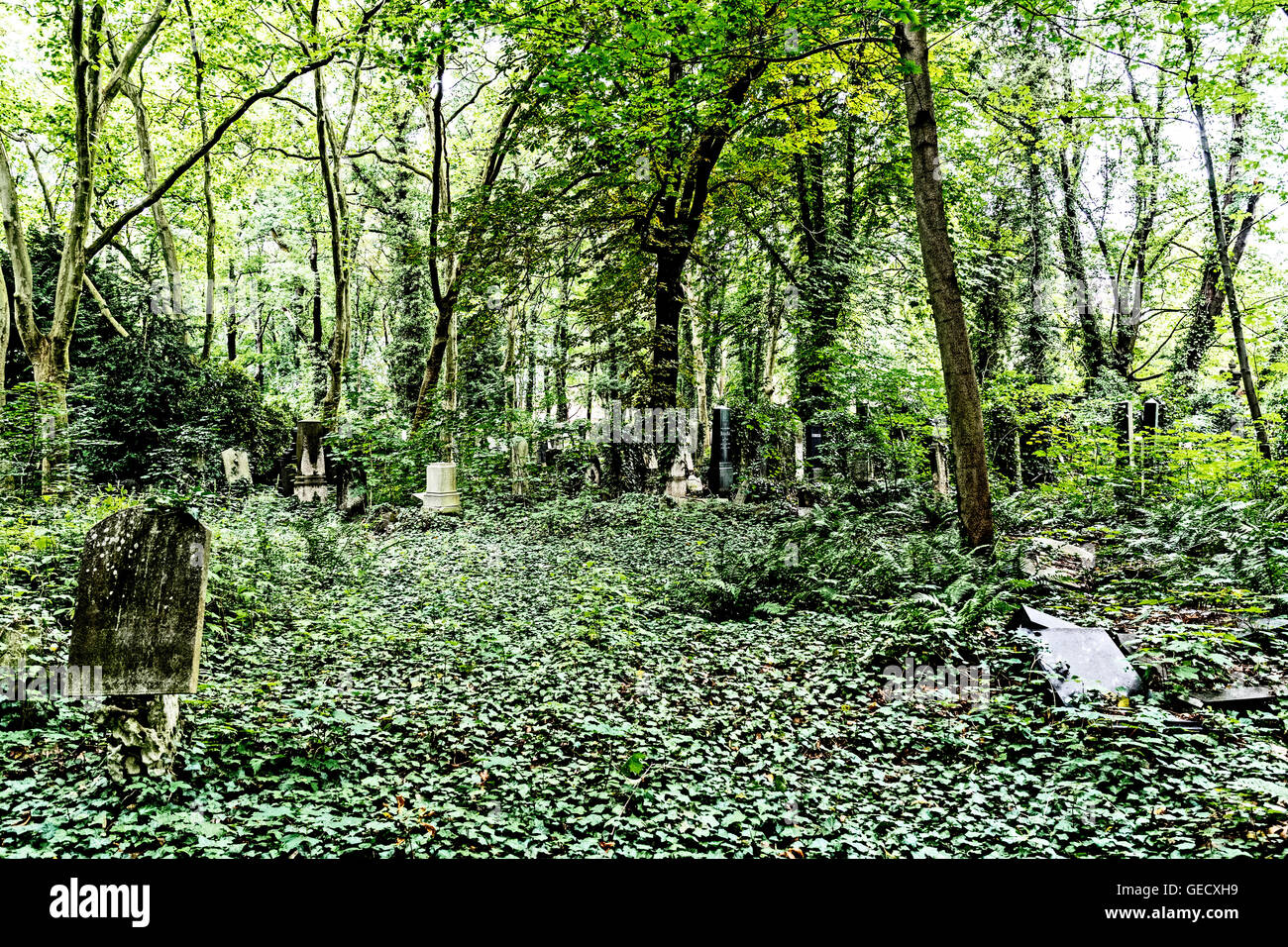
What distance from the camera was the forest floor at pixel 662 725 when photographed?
3053 millimetres

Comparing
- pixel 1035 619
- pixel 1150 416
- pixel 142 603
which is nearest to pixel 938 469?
pixel 1150 416

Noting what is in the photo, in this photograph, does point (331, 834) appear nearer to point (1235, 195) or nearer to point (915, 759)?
point (915, 759)

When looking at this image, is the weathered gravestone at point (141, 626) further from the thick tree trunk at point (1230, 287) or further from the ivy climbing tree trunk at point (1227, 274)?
the thick tree trunk at point (1230, 287)

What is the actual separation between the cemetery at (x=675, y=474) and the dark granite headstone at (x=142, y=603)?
0.02 meters

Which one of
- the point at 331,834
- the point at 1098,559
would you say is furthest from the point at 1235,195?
the point at 331,834

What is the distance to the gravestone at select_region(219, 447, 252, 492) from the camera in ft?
43.5

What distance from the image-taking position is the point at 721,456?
15.0m

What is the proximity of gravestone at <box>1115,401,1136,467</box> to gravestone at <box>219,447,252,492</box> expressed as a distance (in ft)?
50.6

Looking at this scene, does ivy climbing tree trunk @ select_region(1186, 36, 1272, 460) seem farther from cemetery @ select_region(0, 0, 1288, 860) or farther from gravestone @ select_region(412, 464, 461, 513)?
gravestone @ select_region(412, 464, 461, 513)

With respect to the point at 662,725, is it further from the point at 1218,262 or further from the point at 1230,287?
the point at 1218,262

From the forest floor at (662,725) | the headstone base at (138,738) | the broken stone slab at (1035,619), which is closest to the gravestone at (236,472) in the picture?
the forest floor at (662,725)

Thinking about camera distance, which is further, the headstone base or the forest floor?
the headstone base

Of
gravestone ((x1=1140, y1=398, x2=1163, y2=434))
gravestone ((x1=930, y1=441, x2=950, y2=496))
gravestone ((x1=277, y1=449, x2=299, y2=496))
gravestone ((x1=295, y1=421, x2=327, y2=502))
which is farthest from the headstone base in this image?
gravestone ((x1=1140, y1=398, x2=1163, y2=434))

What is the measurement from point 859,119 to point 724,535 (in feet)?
33.4
